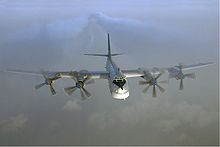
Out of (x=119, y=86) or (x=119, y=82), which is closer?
(x=119, y=86)

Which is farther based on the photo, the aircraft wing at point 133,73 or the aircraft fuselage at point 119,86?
the aircraft wing at point 133,73

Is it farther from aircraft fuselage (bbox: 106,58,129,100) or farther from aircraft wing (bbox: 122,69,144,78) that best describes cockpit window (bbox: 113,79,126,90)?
aircraft wing (bbox: 122,69,144,78)

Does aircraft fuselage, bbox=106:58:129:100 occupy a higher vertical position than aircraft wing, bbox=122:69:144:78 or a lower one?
lower

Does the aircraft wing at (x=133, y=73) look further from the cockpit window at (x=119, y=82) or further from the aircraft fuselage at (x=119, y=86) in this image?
the cockpit window at (x=119, y=82)

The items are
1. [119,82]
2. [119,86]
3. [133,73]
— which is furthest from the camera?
[133,73]

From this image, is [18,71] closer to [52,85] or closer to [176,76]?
[52,85]

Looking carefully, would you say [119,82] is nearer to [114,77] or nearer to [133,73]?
[114,77]

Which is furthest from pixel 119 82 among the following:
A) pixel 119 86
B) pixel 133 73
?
pixel 133 73

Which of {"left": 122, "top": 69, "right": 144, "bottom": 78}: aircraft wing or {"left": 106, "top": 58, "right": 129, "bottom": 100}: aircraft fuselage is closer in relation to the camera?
{"left": 106, "top": 58, "right": 129, "bottom": 100}: aircraft fuselage

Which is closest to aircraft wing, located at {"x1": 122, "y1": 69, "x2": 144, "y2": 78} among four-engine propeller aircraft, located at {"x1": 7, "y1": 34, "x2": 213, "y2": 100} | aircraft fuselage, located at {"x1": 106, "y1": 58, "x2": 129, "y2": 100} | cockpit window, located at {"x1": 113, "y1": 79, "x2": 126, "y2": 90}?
four-engine propeller aircraft, located at {"x1": 7, "y1": 34, "x2": 213, "y2": 100}

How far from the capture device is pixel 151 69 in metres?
44.5

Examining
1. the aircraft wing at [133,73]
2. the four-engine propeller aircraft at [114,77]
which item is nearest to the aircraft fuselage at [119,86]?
the four-engine propeller aircraft at [114,77]

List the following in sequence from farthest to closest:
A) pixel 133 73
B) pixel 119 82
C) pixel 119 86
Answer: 1. pixel 133 73
2. pixel 119 82
3. pixel 119 86

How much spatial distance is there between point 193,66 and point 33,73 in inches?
744
